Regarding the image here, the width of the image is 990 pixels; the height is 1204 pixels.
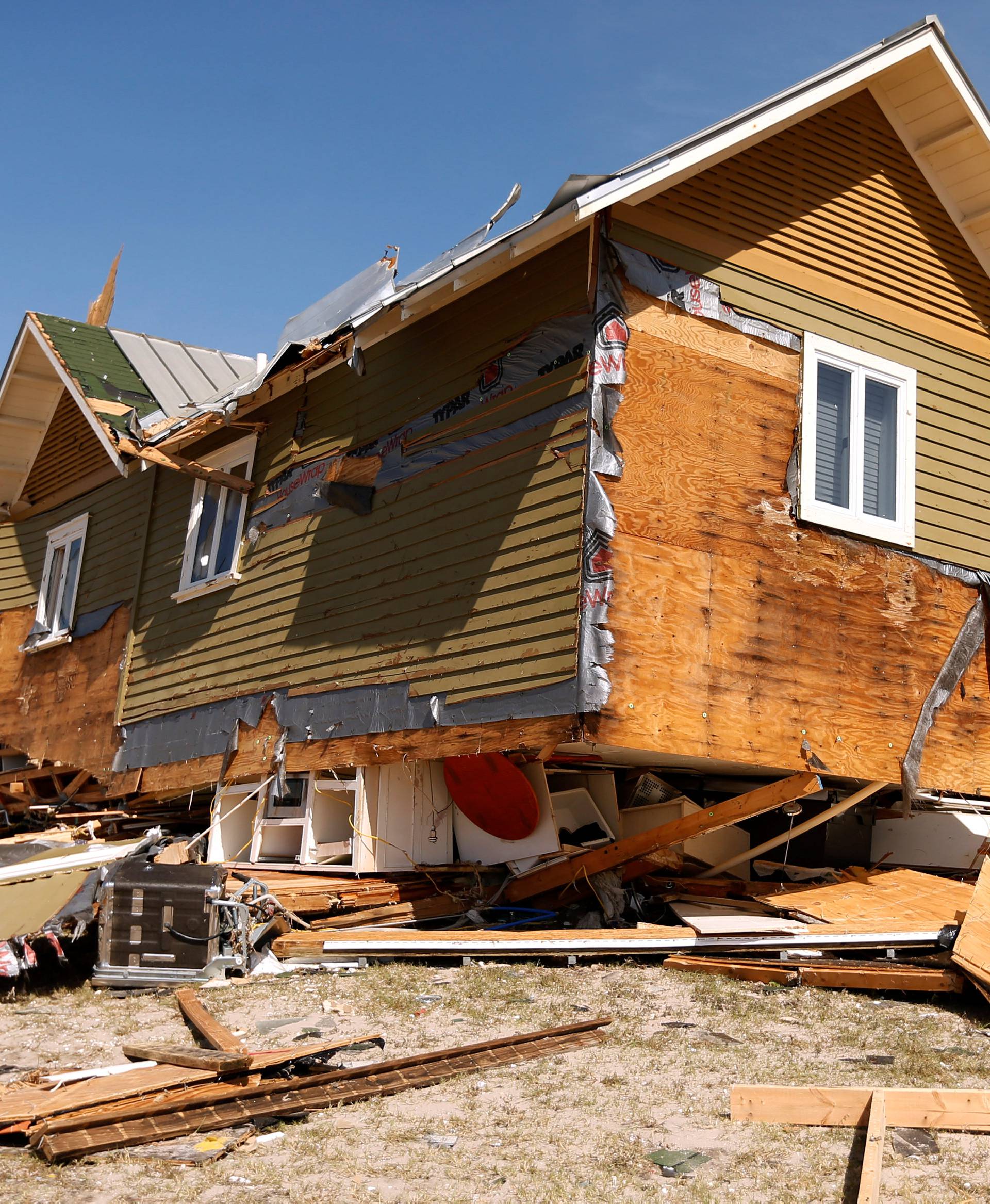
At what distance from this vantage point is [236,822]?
41.0 feet

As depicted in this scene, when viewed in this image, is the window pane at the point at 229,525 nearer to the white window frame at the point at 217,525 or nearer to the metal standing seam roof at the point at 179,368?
the white window frame at the point at 217,525

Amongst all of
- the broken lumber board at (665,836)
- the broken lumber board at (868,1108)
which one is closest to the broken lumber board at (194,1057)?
the broken lumber board at (868,1108)

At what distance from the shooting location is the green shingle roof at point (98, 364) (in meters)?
14.8

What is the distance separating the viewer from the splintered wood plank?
24.8 ft

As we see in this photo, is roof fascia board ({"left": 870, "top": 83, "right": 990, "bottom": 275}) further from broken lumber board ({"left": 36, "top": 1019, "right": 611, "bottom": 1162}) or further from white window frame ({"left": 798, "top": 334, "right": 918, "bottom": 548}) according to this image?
broken lumber board ({"left": 36, "top": 1019, "right": 611, "bottom": 1162})

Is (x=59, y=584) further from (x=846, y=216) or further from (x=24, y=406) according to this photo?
(x=846, y=216)

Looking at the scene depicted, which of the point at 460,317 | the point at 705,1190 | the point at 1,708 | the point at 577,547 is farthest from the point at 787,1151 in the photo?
the point at 1,708

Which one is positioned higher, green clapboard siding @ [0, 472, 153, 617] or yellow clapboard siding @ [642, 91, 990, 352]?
yellow clapboard siding @ [642, 91, 990, 352]

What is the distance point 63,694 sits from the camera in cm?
1617

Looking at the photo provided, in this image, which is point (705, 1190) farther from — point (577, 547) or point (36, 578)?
point (36, 578)

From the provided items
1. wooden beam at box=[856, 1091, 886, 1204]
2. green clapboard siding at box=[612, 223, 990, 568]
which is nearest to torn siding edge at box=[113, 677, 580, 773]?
green clapboard siding at box=[612, 223, 990, 568]

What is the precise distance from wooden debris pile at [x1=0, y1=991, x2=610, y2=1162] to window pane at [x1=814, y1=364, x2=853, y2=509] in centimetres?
523

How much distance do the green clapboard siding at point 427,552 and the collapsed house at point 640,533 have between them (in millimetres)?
37

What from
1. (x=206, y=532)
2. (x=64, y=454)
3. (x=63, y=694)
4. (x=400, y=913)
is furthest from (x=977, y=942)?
(x=64, y=454)
